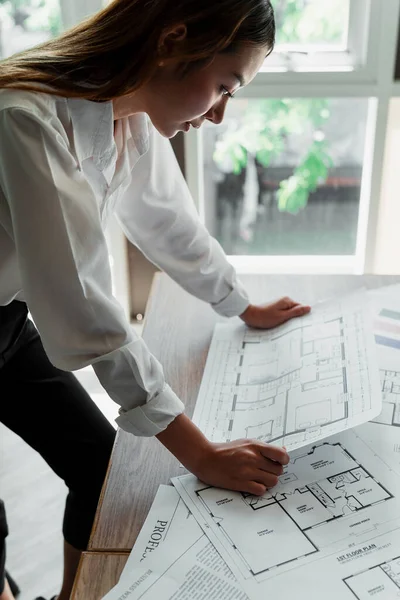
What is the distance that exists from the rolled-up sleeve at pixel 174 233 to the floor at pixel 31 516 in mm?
782

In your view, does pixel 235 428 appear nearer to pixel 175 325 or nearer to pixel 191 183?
pixel 175 325

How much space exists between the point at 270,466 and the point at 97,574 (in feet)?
0.74

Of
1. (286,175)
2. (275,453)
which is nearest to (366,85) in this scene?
(286,175)

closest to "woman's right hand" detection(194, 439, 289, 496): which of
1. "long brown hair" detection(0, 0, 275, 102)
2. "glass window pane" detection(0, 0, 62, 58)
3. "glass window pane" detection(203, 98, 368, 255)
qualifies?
"long brown hair" detection(0, 0, 275, 102)

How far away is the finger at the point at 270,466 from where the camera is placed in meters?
0.78

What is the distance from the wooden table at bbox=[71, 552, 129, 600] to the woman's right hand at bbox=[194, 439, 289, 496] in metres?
0.14

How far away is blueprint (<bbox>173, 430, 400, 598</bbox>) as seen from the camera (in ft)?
2.22

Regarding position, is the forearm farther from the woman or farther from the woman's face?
the woman's face

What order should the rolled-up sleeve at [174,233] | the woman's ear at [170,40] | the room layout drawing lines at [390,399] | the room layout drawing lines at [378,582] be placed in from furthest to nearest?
the rolled-up sleeve at [174,233] < the room layout drawing lines at [390,399] < the woman's ear at [170,40] < the room layout drawing lines at [378,582]

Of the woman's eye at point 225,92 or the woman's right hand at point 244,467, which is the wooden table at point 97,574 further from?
the woman's eye at point 225,92

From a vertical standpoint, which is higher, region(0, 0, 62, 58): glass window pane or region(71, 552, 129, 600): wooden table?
region(0, 0, 62, 58): glass window pane

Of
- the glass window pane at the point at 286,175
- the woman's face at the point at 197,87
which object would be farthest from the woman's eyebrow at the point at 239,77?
the glass window pane at the point at 286,175

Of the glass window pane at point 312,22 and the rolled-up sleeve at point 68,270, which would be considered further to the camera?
the glass window pane at point 312,22

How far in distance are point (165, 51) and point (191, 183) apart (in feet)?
4.02
